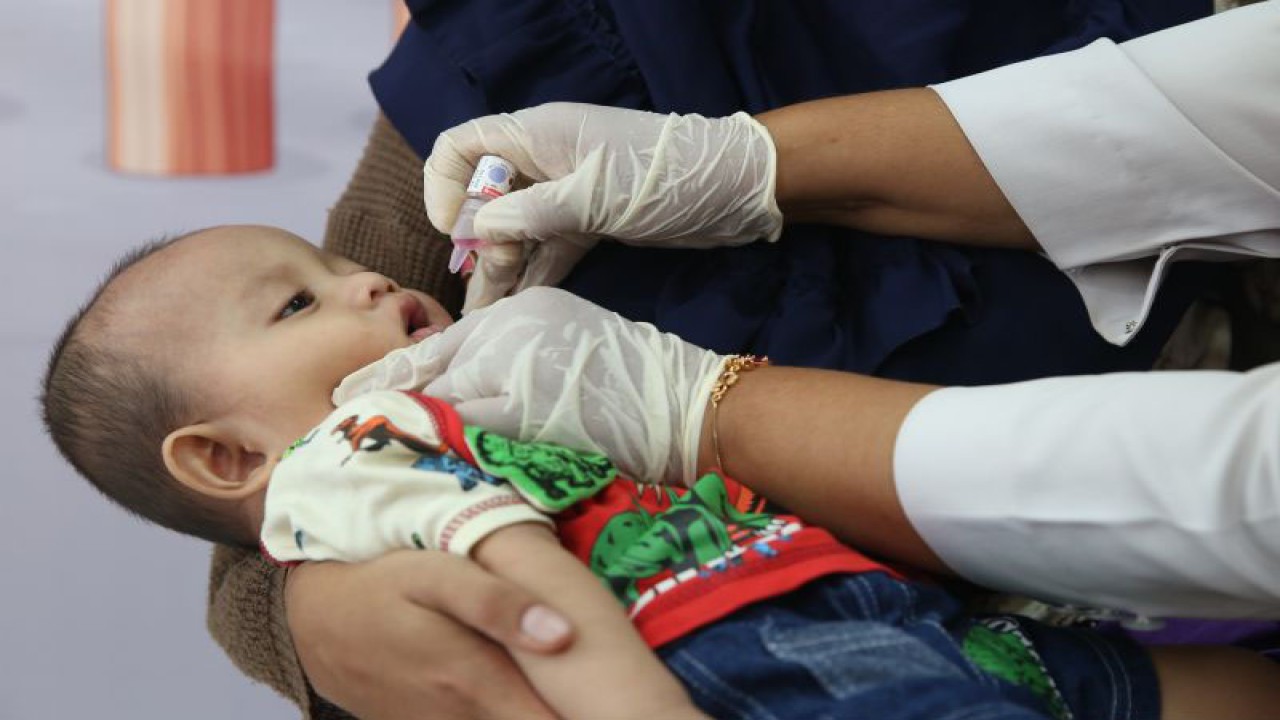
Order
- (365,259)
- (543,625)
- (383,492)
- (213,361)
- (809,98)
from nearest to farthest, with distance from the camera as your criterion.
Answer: (543,625)
(383,492)
(213,361)
(809,98)
(365,259)

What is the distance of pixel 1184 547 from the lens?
792 mm

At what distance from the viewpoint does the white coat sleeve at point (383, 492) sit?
0.86 meters

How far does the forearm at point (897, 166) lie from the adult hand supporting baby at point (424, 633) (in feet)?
1.57

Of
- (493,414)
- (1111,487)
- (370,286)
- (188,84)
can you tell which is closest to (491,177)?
(370,286)

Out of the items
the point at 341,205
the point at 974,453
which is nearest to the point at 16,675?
the point at 341,205

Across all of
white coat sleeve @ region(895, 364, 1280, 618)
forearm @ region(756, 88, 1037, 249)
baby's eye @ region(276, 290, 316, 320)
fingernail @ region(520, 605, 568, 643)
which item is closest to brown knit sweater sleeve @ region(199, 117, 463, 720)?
baby's eye @ region(276, 290, 316, 320)

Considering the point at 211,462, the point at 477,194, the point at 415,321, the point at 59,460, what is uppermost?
the point at 477,194

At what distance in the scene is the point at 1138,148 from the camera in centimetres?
103

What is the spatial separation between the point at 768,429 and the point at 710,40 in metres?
0.41

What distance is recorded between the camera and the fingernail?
77 centimetres

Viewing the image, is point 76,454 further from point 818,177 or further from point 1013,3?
point 1013,3

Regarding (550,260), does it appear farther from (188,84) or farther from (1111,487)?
(188,84)

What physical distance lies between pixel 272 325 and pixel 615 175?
1.06ft

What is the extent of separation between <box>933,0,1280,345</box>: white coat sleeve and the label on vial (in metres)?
0.39
